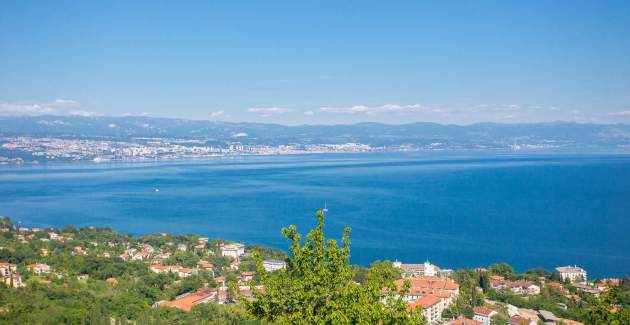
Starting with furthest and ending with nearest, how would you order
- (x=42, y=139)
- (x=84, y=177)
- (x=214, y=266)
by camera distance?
(x=42, y=139)
(x=84, y=177)
(x=214, y=266)

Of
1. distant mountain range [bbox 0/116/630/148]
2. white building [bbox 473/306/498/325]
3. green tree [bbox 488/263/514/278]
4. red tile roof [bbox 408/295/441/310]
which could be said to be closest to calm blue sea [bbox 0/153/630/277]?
green tree [bbox 488/263/514/278]

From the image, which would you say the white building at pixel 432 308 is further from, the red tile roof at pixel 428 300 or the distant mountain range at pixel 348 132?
the distant mountain range at pixel 348 132

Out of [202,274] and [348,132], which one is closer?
[202,274]

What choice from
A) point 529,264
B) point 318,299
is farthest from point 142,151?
point 318,299

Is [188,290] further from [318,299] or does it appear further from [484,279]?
[318,299]

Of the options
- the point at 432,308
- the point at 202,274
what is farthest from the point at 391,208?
the point at 432,308

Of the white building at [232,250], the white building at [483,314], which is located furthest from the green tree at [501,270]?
the white building at [232,250]

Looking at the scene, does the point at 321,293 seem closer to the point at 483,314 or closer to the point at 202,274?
the point at 483,314
